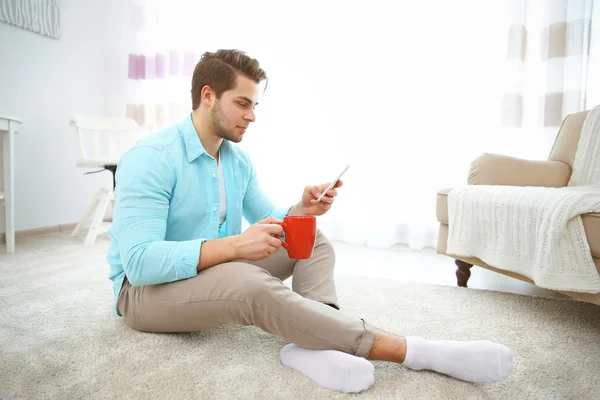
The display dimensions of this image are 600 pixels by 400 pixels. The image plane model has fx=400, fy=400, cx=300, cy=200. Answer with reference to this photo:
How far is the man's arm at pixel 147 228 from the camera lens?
853mm

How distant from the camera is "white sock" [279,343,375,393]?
0.77 meters

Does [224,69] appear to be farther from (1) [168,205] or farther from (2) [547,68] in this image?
(2) [547,68]

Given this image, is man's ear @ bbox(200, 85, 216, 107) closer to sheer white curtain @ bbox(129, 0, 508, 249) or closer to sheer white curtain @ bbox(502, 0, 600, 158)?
sheer white curtain @ bbox(129, 0, 508, 249)

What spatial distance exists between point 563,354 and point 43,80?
3.11 metres

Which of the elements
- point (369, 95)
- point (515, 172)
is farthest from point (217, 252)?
point (369, 95)

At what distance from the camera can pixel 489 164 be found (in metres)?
1.75

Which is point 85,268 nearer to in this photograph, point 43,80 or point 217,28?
point 43,80

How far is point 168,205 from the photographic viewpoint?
942mm

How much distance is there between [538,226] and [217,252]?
0.96 m

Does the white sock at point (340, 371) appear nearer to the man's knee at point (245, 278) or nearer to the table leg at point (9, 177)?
the man's knee at point (245, 278)

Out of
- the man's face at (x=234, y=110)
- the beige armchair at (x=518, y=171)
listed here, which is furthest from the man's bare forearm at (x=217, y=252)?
the beige armchair at (x=518, y=171)

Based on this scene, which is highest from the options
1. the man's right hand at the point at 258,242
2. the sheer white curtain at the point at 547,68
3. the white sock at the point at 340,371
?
the sheer white curtain at the point at 547,68

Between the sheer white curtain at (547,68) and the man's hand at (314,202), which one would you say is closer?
the man's hand at (314,202)

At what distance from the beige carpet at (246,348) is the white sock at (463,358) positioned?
0.9 inches
